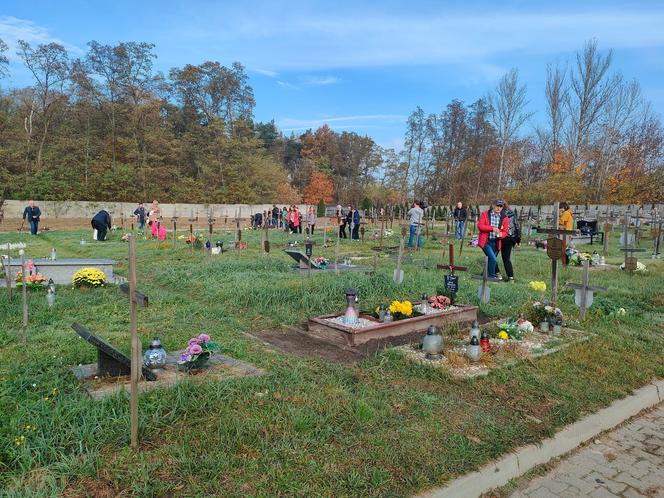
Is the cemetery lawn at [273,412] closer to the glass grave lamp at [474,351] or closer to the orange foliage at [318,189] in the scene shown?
the glass grave lamp at [474,351]

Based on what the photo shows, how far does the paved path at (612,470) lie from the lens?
3500mm

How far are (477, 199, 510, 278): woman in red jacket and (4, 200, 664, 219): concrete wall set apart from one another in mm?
25136

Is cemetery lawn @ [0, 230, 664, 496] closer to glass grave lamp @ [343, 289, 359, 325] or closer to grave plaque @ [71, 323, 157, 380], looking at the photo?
grave plaque @ [71, 323, 157, 380]

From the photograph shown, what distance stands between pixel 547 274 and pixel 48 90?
4577 centimetres

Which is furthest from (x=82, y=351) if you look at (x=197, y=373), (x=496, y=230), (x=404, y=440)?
(x=496, y=230)

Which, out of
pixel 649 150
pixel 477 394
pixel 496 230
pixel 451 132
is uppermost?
pixel 451 132

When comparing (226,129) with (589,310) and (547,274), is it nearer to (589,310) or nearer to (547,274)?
(547,274)

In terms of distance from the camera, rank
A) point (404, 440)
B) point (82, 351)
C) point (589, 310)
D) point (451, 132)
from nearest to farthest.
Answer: point (404, 440), point (82, 351), point (589, 310), point (451, 132)

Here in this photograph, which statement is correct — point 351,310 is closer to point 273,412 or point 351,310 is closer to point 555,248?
point 273,412

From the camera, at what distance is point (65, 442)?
328 centimetres

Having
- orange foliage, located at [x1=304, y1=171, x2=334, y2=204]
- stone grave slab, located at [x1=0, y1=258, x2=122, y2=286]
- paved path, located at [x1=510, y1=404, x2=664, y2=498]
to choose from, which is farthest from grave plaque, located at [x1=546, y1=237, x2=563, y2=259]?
orange foliage, located at [x1=304, y1=171, x2=334, y2=204]

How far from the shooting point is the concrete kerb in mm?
3244

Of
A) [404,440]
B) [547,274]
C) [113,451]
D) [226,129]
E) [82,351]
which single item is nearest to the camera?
[113,451]

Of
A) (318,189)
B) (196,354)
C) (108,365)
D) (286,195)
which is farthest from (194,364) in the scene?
(318,189)
